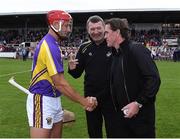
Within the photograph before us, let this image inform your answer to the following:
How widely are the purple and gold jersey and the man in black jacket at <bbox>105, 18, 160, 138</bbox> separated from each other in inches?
24.8

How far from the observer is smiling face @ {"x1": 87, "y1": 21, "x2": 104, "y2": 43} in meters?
6.66

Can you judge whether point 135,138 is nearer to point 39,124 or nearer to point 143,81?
point 143,81

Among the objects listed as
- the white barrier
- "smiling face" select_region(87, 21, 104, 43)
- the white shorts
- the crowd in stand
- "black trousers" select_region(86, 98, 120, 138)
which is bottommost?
the white barrier

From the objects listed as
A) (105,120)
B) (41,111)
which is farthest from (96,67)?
(41,111)

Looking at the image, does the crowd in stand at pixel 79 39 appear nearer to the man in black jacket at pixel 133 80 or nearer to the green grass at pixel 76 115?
the green grass at pixel 76 115

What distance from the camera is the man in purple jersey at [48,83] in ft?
18.6

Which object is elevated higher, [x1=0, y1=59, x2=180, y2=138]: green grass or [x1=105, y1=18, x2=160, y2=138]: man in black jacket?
[x1=105, y1=18, x2=160, y2=138]: man in black jacket

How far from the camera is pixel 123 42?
547 centimetres

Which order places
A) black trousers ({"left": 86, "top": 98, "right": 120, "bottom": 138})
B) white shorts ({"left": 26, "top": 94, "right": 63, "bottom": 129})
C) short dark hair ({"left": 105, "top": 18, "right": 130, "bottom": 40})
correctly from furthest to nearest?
black trousers ({"left": 86, "top": 98, "right": 120, "bottom": 138}) < white shorts ({"left": 26, "top": 94, "right": 63, "bottom": 129}) < short dark hair ({"left": 105, "top": 18, "right": 130, "bottom": 40})

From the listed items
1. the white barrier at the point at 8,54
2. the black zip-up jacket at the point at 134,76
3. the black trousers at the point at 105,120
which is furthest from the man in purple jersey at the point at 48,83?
the white barrier at the point at 8,54

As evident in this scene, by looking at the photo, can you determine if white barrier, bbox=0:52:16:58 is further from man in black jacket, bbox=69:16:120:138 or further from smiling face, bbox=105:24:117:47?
smiling face, bbox=105:24:117:47

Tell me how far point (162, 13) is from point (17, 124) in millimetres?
47202

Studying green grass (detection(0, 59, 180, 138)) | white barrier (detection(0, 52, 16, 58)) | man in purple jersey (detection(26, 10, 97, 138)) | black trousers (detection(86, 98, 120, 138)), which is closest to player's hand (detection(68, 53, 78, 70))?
black trousers (detection(86, 98, 120, 138))

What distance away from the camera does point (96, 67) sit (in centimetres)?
675
